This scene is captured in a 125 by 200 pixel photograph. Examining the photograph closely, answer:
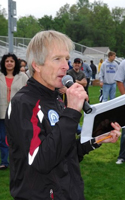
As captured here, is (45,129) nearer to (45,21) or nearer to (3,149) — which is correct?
(3,149)

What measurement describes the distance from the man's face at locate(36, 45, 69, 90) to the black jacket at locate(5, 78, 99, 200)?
7 cm

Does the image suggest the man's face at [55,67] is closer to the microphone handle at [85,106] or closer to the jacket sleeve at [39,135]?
the microphone handle at [85,106]

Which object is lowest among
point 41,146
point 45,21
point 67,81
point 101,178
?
point 45,21

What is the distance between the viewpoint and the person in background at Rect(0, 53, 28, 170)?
5531 mm

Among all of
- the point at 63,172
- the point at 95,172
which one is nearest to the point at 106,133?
the point at 63,172

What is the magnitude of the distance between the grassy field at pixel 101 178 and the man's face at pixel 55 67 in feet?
10.1

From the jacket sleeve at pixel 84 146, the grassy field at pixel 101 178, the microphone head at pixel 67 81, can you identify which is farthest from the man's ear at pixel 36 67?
the grassy field at pixel 101 178

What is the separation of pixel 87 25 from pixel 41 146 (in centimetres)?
9077

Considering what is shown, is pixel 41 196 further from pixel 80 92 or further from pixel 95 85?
pixel 95 85

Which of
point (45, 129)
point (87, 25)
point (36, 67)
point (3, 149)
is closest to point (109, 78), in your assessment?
point (3, 149)

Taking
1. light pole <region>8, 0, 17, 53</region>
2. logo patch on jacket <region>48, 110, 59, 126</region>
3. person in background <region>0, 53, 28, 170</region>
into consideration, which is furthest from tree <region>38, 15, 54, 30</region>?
logo patch on jacket <region>48, 110, 59, 126</region>

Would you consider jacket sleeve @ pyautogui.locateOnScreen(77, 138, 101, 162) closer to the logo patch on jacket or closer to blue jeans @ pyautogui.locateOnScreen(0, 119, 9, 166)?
the logo patch on jacket

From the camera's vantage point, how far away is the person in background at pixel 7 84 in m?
5.53

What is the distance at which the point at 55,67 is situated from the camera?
1.80m
